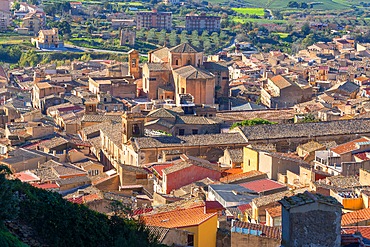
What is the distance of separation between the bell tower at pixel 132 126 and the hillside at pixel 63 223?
15950 mm

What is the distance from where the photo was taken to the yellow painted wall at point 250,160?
25703 mm

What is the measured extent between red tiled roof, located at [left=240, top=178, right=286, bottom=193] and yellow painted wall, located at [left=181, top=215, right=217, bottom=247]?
22.3ft

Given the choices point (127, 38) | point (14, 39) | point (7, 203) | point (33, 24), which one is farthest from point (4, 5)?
point (7, 203)

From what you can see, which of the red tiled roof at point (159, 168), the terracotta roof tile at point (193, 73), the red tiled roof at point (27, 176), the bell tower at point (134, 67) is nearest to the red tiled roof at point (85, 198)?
the red tiled roof at point (27, 176)

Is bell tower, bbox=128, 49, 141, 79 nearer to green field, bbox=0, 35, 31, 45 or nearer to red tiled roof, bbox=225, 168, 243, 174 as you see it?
red tiled roof, bbox=225, 168, 243, 174

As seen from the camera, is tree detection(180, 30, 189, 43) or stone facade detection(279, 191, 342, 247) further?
tree detection(180, 30, 189, 43)

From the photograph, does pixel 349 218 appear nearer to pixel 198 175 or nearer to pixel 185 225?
pixel 185 225

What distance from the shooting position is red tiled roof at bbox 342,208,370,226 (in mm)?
16598

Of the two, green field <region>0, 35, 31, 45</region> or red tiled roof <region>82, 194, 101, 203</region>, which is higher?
red tiled roof <region>82, 194, 101, 203</region>

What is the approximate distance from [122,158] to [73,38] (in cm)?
5026

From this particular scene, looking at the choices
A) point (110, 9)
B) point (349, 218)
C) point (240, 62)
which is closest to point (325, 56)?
point (240, 62)

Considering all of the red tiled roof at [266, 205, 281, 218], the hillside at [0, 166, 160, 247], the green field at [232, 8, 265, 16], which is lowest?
the green field at [232, 8, 265, 16]

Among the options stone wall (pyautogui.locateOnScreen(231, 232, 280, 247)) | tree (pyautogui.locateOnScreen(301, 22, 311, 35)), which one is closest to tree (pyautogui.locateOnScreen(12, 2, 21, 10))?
tree (pyautogui.locateOnScreen(301, 22, 311, 35))

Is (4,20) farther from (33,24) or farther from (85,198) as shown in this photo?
(85,198)
